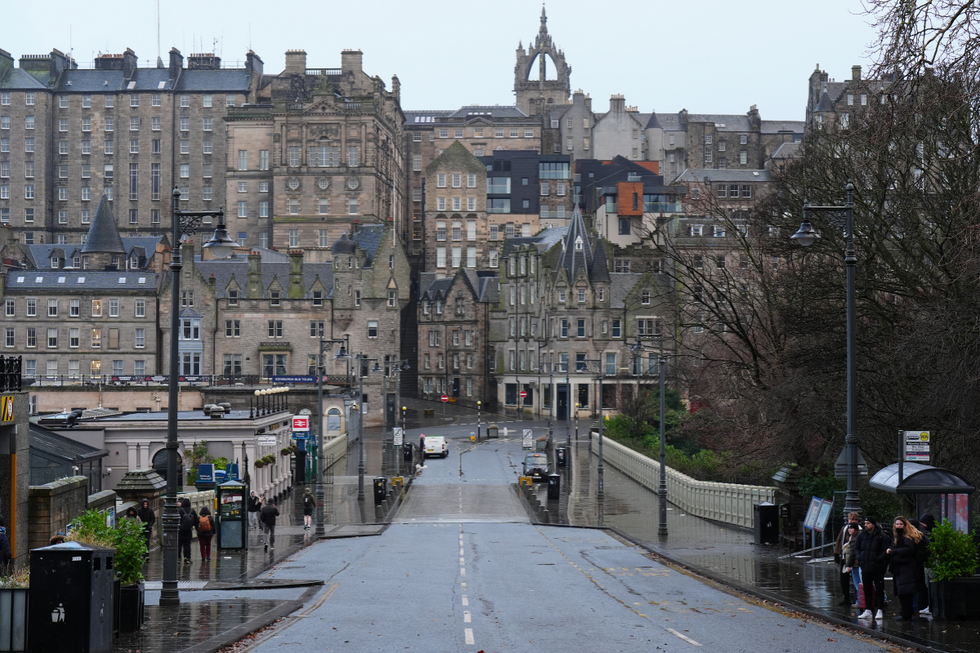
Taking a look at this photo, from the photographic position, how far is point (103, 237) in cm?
11488

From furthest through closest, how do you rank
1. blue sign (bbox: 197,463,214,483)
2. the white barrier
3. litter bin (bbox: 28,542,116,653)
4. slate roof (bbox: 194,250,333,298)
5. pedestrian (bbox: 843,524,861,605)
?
slate roof (bbox: 194,250,333,298)
blue sign (bbox: 197,463,214,483)
the white barrier
pedestrian (bbox: 843,524,861,605)
litter bin (bbox: 28,542,116,653)

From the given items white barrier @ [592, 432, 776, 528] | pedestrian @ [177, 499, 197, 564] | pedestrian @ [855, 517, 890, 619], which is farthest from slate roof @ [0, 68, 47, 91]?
pedestrian @ [855, 517, 890, 619]

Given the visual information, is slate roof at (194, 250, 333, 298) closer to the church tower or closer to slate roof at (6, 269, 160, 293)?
slate roof at (6, 269, 160, 293)

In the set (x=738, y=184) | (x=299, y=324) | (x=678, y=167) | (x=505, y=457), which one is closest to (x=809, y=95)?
(x=678, y=167)

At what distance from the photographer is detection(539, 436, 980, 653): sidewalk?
60.9 ft

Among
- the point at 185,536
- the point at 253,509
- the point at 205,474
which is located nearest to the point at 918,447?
the point at 185,536

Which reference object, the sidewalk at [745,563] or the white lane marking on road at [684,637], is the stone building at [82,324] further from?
the white lane marking on road at [684,637]

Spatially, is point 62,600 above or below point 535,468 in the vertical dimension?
above

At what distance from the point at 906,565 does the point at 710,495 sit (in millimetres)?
26489

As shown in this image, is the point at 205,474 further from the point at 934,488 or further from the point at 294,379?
the point at 294,379

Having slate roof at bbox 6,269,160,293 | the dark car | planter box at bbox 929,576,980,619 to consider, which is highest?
slate roof at bbox 6,269,160,293

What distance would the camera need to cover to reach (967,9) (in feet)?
55.4

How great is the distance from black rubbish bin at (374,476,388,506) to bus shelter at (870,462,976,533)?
32212mm

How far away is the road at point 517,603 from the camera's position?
17469mm
